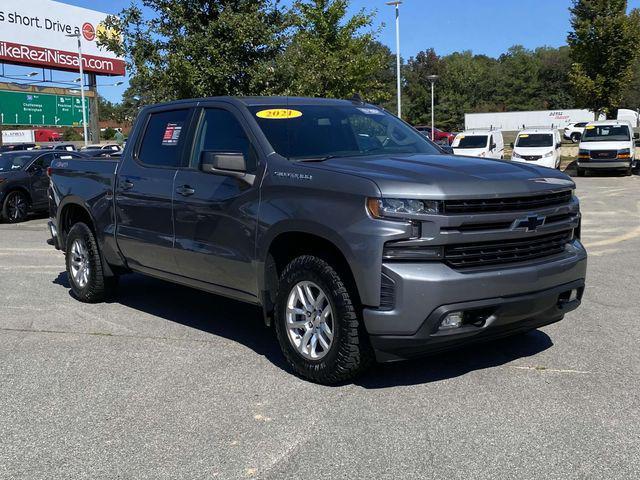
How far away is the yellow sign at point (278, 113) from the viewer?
5.23 meters

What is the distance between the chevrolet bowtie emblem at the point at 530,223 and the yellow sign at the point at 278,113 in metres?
1.99

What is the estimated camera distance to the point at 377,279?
3994mm

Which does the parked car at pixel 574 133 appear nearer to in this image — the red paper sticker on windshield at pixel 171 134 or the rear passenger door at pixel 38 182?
the rear passenger door at pixel 38 182

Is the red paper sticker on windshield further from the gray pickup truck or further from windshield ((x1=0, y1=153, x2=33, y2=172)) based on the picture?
windshield ((x1=0, y1=153, x2=33, y2=172))

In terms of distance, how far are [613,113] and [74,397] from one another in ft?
99.6

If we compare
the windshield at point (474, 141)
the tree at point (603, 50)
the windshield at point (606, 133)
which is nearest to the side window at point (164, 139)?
the windshield at point (474, 141)

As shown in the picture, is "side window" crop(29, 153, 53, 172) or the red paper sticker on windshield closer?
the red paper sticker on windshield

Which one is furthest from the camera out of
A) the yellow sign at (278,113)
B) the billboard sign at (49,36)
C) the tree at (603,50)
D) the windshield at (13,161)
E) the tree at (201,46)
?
the billboard sign at (49,36)

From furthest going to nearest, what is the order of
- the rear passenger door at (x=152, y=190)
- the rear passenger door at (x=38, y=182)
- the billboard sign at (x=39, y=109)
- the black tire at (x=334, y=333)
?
1. the billboard sign at (x=39, y=109)
2. the rear passenger door at (x=38, y=182)
3. the rear passenger door at (x=152, y=190)
4. the black tire at (x=334, y=333)

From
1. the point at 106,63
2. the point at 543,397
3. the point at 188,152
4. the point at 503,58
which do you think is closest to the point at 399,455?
the point at 543,397

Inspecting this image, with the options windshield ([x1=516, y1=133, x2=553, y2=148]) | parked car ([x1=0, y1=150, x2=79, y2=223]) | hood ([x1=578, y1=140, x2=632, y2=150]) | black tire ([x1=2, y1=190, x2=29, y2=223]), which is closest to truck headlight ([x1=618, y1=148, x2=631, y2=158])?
hood ([x1=578, y1=140, x2=632, y2=150])

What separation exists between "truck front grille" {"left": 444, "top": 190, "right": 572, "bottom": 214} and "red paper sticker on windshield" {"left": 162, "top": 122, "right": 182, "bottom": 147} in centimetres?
280

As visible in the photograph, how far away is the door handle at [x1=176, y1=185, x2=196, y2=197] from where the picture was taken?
5.38 m

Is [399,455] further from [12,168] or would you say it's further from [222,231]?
[12,168]
